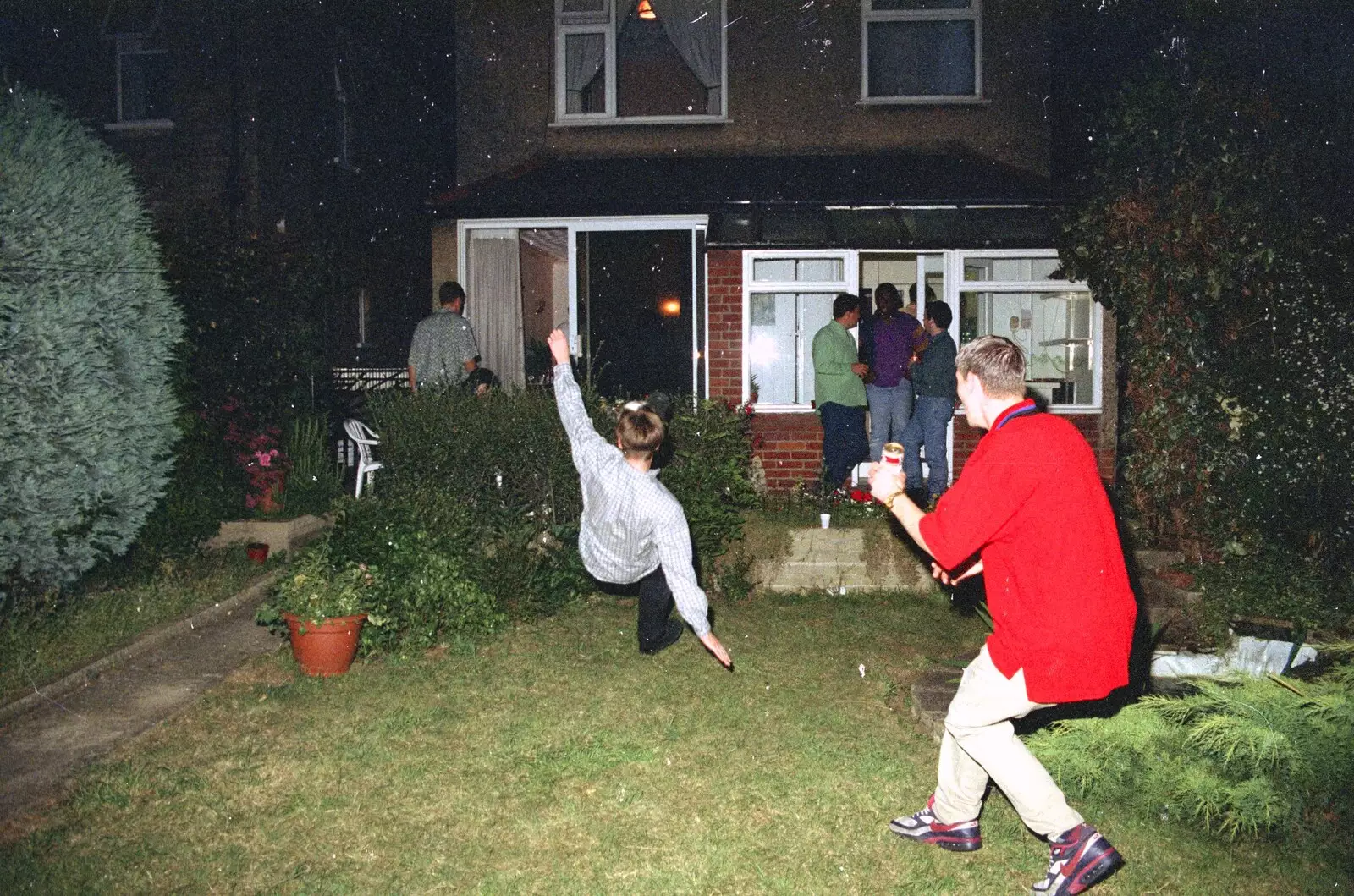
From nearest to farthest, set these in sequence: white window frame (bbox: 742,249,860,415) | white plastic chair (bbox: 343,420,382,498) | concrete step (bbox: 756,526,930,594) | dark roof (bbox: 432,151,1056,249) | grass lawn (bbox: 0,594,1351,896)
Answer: grass lawn (bbox: 0,594,1351,896), concrete step (bbox: 756,526,930,594), white plastic chair (bbox: 343,420,382,498), dark roof (bbox: 432,151,1056,249), white window frame (bbox: 742,249,860,415)

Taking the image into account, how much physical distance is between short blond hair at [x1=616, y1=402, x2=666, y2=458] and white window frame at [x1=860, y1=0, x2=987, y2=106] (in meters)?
9.12

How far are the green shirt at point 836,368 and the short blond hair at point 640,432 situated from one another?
4.89m

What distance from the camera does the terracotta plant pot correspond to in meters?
5.96

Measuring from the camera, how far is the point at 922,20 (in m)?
13.3

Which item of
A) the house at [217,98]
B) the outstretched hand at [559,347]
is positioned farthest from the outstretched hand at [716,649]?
the house at [217,98]

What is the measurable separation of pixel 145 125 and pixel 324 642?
11.6 m

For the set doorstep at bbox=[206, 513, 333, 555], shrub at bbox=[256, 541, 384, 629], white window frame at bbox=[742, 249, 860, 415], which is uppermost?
white window frame at bbox=[742, 249, 860, 415]

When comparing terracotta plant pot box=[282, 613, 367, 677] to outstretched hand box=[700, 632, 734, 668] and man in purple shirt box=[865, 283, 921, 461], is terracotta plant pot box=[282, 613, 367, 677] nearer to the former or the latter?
outstretched hand box=[700, 632, 734, 668]

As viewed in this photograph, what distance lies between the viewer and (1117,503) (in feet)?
26.5

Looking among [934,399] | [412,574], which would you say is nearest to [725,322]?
[934,399]

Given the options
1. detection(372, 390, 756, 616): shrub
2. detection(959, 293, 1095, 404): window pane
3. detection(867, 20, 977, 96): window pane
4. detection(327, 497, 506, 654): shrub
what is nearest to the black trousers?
detection(327, 497, 506, 654): shrub

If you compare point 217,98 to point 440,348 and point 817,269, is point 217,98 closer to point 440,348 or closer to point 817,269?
point 440,348

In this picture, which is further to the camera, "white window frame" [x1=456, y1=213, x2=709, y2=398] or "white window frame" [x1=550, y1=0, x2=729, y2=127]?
"white window frame" [x1=550, y1=0, x2=729, y2=127]

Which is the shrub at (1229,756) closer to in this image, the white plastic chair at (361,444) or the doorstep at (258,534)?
the doorstep at (258,534)
